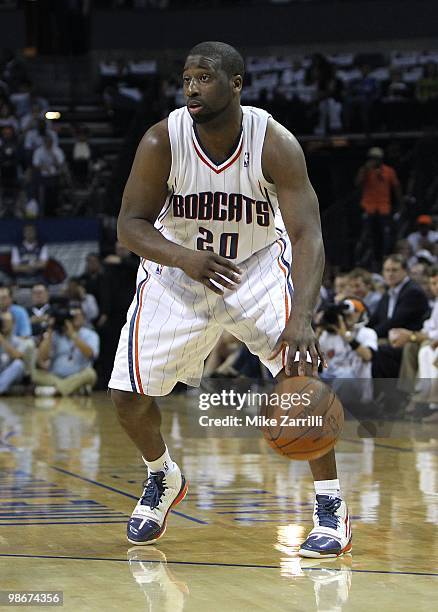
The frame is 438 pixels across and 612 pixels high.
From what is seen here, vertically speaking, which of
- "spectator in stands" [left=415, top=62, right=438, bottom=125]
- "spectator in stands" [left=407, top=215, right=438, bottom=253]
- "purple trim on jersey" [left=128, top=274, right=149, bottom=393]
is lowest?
"spectator in stands" [left=407, top=215, right=438, bottom=253]

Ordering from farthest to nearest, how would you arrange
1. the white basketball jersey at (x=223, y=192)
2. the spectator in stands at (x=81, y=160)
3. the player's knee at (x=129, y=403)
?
the spectator in stands at (x=81, y=160) → the player's knee at (x=129, y=403) → the white basketball jersey at (x=223, y=192)

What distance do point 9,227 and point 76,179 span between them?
3.09m

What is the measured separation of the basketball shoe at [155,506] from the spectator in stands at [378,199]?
10.2m

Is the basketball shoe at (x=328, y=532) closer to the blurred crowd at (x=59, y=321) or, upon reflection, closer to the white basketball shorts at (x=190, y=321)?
the white basketball shorts at (x=190, y=321)

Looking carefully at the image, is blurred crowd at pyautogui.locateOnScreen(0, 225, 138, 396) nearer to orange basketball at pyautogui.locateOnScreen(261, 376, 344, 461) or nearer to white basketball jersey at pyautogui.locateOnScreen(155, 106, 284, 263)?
white basketball jersey at pyautogui.locateOnScreen(155, 106, 284, 263)

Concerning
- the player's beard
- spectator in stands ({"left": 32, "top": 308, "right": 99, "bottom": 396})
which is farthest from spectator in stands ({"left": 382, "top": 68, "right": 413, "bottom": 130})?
the player's beard

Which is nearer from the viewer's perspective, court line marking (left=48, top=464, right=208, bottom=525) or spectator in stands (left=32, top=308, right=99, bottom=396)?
court line marking (left=48, top=464, right=208, bottom=525)

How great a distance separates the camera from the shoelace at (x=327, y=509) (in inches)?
182

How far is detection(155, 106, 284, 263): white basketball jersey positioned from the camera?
15.5 feet

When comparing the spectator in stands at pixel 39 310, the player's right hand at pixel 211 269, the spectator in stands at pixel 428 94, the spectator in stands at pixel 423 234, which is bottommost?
the spectator in stands at pixel 39 310

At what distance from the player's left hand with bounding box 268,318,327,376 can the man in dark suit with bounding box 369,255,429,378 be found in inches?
222

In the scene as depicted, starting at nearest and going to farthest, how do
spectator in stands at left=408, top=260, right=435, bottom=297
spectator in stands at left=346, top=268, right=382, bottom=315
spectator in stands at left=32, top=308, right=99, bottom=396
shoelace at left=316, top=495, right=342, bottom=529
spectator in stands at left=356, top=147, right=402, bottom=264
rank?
shoelace at left=316, top=495, right=342, bottom=529, spectator in stands at left=346, top=268, right=382, bottom=315, spectator in stands at left=408, top=260, right=435, bottom=297, spectator in stands at left=32, top=308, right=99, bottom=396, spectator in stands at left=356, top=147, right=402, bottom=264

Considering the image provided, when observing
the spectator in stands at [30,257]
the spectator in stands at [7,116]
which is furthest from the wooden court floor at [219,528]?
the spectator in stands at [7,116]

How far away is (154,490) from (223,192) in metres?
1.33
